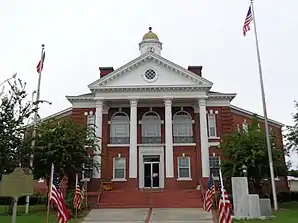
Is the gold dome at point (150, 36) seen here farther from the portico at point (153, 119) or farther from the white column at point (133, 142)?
the white column at point (133, 142)

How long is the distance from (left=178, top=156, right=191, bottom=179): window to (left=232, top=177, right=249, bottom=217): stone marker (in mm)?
14602

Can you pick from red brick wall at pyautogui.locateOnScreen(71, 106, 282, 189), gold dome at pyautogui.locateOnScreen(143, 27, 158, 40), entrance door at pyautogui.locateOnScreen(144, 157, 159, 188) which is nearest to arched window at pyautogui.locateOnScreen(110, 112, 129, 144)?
red brick wall at pyautogui.locateOnScreen(71, 106, 282, 189)

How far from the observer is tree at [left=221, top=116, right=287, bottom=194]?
28391mm

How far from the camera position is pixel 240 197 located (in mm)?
21219

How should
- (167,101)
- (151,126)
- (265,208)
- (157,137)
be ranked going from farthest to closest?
(151,126) → (157,137) → (167,101) → (265,208)

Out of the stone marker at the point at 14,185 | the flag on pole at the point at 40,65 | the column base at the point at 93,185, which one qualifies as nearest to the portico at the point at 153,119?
the column base at the point at 93,185

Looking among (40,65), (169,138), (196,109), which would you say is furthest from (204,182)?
(40,65)

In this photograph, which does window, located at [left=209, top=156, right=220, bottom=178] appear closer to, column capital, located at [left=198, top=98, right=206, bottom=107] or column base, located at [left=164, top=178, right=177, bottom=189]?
column base, located at [left=164, top=178, right=177, bottom=189]

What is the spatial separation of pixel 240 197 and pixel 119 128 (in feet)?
59.9

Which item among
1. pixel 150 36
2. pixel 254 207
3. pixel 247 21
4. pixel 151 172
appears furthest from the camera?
pixel 150 36

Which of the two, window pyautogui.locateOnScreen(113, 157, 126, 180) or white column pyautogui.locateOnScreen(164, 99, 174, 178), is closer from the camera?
white column pyautogui.locateOnScreen(164, 99, 174, 178)

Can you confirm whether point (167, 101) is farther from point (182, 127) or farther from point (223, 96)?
point (223, 96)

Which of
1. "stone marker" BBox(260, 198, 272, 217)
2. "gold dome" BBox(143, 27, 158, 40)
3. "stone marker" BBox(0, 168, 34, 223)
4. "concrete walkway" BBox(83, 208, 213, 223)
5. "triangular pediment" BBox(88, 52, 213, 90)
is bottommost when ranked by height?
"concrete walkway" BBox(83, 208, 213, 223)

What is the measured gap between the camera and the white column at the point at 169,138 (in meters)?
33.3
